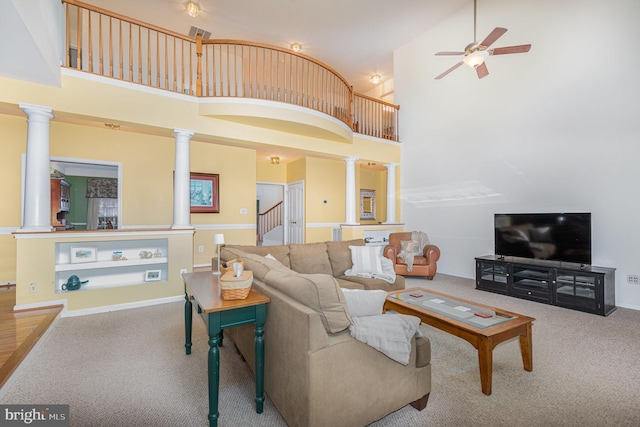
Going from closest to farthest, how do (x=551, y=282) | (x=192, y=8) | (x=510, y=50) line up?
(x=510, y=50) → (x=551, y=282) → (x=192, y=8)

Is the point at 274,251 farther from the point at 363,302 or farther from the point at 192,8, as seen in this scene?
the point at 192,8

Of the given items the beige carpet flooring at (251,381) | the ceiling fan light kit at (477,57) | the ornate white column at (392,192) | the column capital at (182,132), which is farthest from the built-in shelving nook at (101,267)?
the ceiling fan light kit at (477,57)

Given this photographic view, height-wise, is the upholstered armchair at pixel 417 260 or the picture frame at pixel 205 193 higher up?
the picture frame at pixel 205 193

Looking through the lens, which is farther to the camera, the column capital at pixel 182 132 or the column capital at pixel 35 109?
the column capital at pixel 182 132

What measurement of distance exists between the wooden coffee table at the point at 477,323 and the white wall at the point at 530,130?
284 cm

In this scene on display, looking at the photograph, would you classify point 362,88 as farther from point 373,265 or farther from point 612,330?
point 612,330

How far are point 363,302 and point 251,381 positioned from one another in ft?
3.67

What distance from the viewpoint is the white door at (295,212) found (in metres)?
7.68

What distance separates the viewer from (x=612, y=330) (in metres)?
3.10

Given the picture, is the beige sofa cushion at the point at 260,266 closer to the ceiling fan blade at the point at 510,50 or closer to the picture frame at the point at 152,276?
the picture frame at the point at 152,276

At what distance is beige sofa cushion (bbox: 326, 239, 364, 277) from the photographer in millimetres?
3959

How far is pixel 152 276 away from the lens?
4176 millimetres

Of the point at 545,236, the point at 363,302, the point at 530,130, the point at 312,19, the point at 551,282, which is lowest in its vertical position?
the point at 551,282

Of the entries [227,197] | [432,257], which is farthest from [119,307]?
[432,257]
